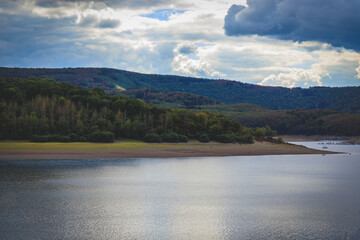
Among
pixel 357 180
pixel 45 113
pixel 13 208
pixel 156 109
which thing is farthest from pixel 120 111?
pixel 13 208

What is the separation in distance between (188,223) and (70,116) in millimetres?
101560

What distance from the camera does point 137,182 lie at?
174 feet

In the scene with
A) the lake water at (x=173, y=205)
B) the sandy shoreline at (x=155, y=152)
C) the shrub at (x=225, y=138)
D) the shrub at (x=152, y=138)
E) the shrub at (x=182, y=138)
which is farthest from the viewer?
the shrub at (x=225, y=138)

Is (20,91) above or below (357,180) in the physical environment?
above

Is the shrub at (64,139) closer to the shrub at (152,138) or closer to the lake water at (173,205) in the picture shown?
the shrub at (152,138)

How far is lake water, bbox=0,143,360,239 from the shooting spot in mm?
28828

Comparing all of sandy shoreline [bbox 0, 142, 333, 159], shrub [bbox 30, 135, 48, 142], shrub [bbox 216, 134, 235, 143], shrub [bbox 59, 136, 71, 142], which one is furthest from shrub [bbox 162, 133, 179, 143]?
shrub [bbox 30, 135, 48, 142]

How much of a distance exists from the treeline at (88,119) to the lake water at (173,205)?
165ft

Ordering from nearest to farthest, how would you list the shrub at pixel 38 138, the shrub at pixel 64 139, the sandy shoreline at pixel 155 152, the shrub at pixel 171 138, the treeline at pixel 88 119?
the sandy shoreline at pixel 155 152 < the shrub at pixel 38 138 < the shrub at pixel 64 139 < the treeline at pixel 88 119 < the shrub at pixel 171 138

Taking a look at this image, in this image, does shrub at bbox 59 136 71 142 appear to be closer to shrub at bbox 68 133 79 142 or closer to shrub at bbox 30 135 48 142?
shrub at bbox 68 133 79 142

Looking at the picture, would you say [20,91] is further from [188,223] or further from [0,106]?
[188,223]

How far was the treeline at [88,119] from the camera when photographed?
11103 centimetres

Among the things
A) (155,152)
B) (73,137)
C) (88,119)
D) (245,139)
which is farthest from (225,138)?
(73,137)

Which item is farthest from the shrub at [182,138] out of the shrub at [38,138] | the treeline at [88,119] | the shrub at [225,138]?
the shrub at [38,138]
